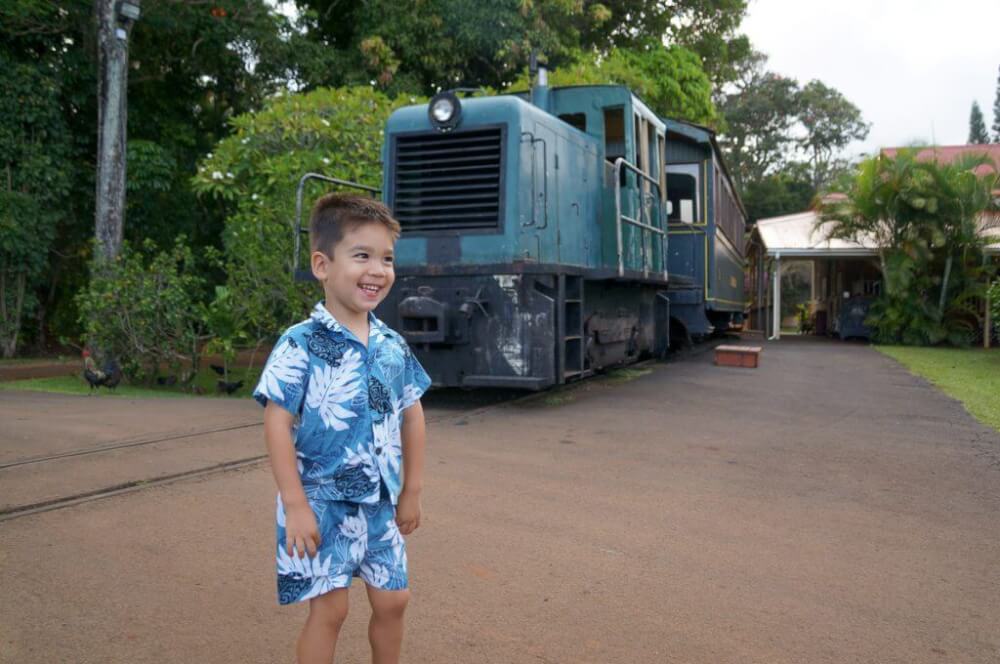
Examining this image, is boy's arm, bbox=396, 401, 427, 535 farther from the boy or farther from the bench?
the bench

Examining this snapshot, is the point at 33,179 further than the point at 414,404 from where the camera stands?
Yes

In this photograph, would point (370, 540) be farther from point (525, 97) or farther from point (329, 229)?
point (525, 97)

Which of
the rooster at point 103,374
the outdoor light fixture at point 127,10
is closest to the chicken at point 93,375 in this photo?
the rooster at point 103,374

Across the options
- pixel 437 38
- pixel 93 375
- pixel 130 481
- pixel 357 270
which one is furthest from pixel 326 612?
pixel 437 38

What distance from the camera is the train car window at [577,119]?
9828 mm

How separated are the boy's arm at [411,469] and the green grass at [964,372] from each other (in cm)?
→ 642

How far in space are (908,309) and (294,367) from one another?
19.4 metres

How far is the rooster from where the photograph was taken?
32.7 feet

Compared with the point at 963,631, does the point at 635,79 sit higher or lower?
higher

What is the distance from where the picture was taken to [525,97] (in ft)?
32.7

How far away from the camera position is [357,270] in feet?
7.86

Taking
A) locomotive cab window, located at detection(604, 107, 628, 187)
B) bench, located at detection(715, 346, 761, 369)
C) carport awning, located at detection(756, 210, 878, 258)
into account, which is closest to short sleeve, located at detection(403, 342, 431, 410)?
locomotive cab window, located at detection(604, 107, 628, 187)

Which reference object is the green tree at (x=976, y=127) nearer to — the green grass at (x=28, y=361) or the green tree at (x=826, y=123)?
the green tree at (x=826, y=123)

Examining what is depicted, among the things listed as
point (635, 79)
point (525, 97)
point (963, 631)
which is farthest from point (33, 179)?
point (963, 631)
